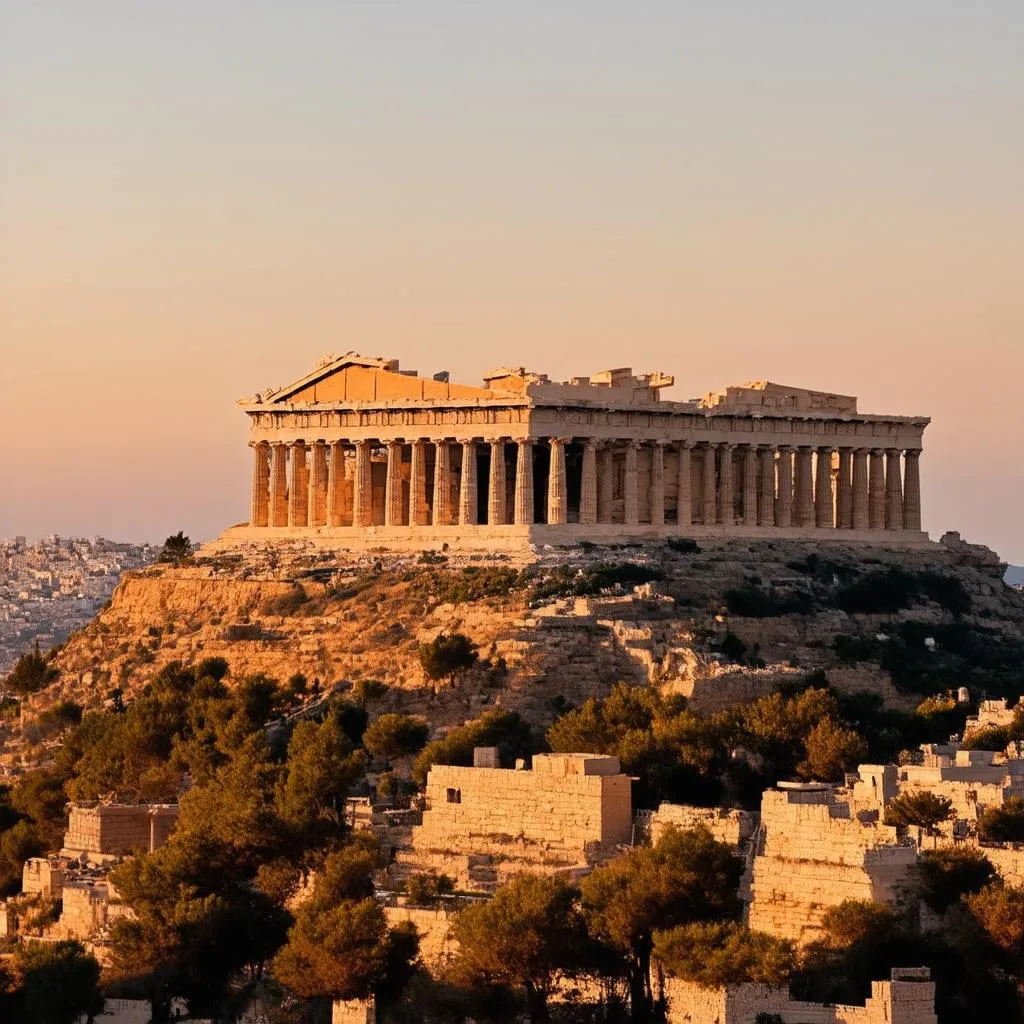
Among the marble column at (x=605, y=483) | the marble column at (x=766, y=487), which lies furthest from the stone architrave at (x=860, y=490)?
the marble column at (x=605, y=483)

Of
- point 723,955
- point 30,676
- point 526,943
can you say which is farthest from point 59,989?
point 30,676

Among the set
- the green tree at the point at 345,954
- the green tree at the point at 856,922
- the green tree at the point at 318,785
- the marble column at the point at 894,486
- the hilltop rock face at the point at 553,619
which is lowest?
the green tree at the point at 345,954

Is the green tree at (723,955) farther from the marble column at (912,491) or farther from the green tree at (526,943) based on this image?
the marble column at (912,491)

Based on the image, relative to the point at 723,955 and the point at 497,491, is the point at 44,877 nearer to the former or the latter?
the point at 723,955

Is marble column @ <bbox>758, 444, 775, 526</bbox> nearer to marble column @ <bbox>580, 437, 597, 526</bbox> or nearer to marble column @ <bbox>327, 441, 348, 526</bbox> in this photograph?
marble column @ <bbox>580, 437, 597, 526</bbox>

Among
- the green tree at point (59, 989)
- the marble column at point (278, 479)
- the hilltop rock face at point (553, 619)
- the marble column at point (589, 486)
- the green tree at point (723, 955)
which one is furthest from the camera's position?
the marble column at point (278, 479)

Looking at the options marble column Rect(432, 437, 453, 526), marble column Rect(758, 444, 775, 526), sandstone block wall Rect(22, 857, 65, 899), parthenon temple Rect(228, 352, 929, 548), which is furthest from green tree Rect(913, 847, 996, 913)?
marble column Rect(758, 444, 775, 526)

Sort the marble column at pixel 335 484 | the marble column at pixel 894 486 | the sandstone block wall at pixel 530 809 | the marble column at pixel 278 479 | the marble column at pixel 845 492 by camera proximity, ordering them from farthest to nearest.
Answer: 1. the marble column at pixel 894 486
2. the marble column at pixel 845 492
3. the marble column at pixel 278 479
4. the marble column at pixel 335 484
5. the sandstone block wall at pixel 530 809
